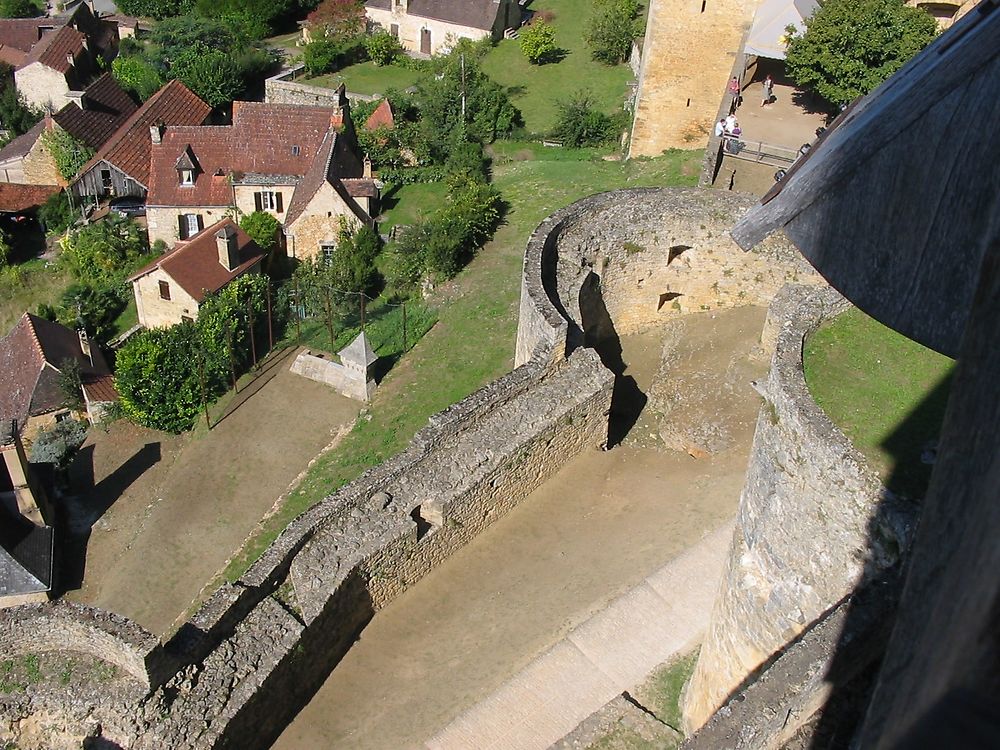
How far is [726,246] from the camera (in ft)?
54.2

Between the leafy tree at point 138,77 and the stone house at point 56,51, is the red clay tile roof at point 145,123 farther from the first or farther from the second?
the stone house at point 56,51

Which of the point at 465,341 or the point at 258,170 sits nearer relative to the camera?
the point at 465,341

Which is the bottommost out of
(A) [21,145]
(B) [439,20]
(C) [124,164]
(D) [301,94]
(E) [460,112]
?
(A) [21,145]

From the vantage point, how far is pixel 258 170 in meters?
29.1

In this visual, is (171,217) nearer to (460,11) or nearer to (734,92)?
(734,92)

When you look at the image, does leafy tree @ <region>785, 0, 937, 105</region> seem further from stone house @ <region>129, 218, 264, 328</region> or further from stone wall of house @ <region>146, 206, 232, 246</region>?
stone wall of house @ <region>146, 206, 232, 246</region>

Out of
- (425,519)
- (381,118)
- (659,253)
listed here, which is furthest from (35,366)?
(381,118)

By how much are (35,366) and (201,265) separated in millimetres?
4624

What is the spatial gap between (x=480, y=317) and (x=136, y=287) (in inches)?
399

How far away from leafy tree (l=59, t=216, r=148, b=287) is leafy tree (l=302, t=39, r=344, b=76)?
1423 centimetres

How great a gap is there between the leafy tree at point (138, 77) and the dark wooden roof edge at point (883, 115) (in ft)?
125

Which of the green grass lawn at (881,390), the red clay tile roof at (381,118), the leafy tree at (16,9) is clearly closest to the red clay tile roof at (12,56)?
the leafy tree at (16,9)

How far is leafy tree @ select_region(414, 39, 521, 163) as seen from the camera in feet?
103

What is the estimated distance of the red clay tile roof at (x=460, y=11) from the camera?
40000mm
